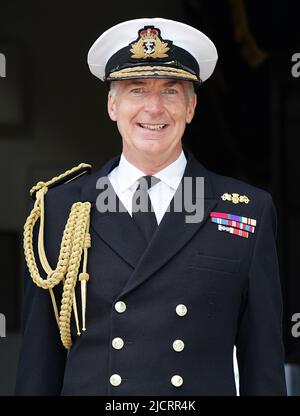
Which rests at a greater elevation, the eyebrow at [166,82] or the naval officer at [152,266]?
the eyebrow at [166,82]

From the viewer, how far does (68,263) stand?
2893 millimetres

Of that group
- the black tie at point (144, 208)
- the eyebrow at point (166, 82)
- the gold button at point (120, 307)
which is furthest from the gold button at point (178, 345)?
the eyebrow at point (166, 82)

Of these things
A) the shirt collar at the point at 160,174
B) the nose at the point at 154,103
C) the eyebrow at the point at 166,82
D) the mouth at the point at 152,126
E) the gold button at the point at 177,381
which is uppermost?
the eyebrow at the point at 166,82

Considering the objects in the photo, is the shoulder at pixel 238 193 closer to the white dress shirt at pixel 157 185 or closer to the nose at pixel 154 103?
the white dress shirt at pixel 157 185

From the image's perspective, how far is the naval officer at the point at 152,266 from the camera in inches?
110

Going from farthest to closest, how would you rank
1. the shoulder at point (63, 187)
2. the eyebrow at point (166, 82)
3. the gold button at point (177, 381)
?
the shoulder at point (63, 187) → the eyebrow at point (166, 82) → the gold button at point (177, 381)

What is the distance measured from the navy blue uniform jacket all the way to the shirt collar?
3 centimetres

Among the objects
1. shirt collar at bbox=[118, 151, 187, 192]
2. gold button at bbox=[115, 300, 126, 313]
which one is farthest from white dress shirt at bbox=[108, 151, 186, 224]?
gold button at bbox=[115, 300, 126, 313]

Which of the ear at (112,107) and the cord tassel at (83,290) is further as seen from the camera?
the ear at (112,107)

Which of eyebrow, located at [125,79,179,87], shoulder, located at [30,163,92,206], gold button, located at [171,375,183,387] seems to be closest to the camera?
gold button, located at [171,375,183,387]

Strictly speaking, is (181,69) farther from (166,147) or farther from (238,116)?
(238,116)

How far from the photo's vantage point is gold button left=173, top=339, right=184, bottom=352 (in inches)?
110

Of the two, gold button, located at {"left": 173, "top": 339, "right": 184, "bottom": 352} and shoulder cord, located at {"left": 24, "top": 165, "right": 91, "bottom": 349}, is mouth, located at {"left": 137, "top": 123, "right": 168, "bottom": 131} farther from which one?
gold button, located at {"left": 173, "top": 339, "right": 184, "bottom": 352}

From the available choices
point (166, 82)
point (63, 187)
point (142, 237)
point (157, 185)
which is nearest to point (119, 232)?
point (142, 237)
